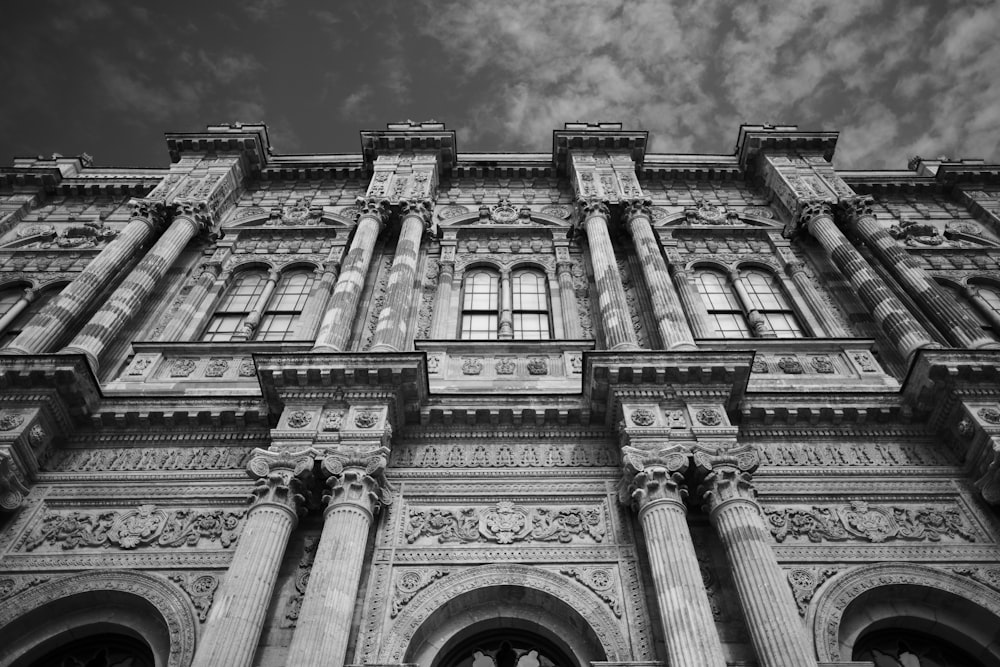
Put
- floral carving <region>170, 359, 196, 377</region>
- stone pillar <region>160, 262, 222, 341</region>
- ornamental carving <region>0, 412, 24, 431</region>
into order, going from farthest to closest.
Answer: stone pillar <region>160, 262, 222, 341</region> → floral carving <region>170, 359, 196, 377</region> → ornamental carving <region>0, 412, 24, 431</region>

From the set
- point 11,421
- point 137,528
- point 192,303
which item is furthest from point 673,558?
point 192,303

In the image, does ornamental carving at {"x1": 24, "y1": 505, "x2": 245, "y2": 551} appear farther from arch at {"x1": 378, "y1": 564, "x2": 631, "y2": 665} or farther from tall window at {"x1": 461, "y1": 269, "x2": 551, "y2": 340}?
tall window at {"x1": 461, "y1": 269, "x2": 551, "y2": 340}

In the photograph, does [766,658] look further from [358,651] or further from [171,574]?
[171,574]

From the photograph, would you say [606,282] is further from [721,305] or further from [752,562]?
[752,562]

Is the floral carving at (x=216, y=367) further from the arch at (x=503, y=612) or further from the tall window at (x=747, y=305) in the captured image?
the tall window at (x=747, y=305)

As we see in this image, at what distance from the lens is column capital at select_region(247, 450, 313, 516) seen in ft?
30.0

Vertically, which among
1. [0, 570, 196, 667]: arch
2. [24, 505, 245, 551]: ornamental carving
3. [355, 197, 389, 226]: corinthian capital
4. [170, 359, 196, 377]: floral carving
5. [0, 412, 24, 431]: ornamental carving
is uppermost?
[355, 197, 389, 226]: corinthian capital

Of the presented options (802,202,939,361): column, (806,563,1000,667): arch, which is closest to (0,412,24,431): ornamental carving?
(806,563,1000,667): arch

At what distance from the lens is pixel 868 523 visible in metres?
9.77

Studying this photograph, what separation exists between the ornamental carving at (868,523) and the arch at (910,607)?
54 centimetres

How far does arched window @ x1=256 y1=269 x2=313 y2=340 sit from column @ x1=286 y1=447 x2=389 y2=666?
488cm

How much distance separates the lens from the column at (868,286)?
1209 centimetres

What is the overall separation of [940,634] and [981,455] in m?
A: 2.65

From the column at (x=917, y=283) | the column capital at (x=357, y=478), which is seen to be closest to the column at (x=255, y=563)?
the column capital at (x=357, y=478)
